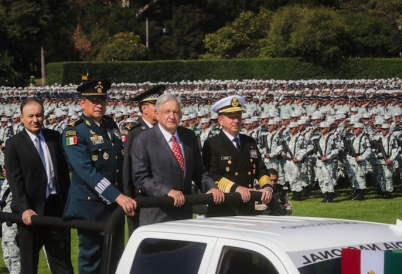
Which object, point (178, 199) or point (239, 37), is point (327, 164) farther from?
point (239, 37)

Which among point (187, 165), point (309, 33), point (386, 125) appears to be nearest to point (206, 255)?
point (187, 165)

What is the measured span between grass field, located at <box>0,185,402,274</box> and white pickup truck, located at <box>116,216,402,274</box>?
9.42m

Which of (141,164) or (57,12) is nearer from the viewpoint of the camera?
(141,164)

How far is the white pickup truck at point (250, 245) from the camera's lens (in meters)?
4.54

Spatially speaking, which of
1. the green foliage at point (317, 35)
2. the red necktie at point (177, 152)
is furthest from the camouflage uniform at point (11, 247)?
the green foliage at point (317, 35)

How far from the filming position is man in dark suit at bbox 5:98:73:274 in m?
7.26

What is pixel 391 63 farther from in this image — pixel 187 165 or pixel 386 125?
pixel 187 165

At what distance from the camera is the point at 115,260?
5.41 m

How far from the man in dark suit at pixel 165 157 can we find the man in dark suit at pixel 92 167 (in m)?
0.22

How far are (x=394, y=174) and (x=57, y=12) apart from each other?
187 ft

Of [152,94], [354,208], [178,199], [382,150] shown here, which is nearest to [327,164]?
[382,150]

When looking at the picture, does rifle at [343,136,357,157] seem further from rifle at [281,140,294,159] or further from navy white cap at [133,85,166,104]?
navy white cap at [133,85,166,104]

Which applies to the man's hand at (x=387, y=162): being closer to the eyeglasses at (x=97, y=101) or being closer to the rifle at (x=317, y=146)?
the rifle at (x=317, y=146)

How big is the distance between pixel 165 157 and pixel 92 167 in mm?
531
